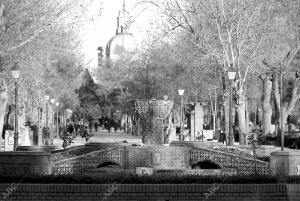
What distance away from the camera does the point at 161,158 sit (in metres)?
19.8

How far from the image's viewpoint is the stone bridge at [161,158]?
711 inches

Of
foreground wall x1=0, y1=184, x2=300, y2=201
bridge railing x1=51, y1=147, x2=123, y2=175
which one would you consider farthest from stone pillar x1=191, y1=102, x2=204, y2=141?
foreground wall x1=0, y1=184, x2=300, y2=201

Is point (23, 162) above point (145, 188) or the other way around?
above

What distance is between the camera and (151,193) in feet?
39.7

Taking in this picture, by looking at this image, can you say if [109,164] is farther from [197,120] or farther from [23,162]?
[197,120]

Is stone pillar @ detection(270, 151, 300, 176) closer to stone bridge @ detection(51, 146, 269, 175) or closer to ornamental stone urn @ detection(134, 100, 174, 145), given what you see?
stone bridge @ detection(51, 146, 269, 175)

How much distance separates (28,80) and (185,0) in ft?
27.1

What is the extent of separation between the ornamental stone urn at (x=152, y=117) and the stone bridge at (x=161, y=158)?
1246 millimetres

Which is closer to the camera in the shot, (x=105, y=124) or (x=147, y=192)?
(x=147, y=192)

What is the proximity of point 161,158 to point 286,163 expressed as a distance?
17.8 ft

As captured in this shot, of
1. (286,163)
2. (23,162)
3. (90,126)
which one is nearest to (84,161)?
(23,162)

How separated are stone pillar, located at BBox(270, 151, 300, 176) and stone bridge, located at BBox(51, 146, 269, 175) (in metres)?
2.24

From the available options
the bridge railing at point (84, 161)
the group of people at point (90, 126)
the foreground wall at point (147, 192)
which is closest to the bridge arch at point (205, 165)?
the bridge railing at point (84, 161)

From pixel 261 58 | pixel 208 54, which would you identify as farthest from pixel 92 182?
pixel 261 58
